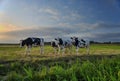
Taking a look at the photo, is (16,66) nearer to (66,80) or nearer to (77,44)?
(66,80)

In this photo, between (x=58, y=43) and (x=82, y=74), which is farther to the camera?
(x=58, y=43)

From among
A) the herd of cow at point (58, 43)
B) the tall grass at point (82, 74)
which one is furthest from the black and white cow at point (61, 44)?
the tall grass at point (82, 74)

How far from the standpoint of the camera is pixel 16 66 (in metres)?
22.6

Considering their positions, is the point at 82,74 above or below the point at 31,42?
below

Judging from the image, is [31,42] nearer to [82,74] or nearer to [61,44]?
[61,44]

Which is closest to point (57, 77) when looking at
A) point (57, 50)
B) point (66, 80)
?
point (66, 80)

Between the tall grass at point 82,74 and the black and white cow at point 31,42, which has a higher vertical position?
the black and white cow at point 31,42

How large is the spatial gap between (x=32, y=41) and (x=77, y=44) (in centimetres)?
572

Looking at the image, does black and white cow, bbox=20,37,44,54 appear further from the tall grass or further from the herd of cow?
the tall grass

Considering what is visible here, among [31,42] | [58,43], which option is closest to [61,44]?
[58,43]

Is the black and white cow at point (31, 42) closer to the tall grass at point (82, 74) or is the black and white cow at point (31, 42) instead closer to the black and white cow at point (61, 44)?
the black and white cow at point (61, 44)

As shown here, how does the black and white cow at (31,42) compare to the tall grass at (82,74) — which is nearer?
the tall grass at (82,74)

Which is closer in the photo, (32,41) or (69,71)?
(69,71)

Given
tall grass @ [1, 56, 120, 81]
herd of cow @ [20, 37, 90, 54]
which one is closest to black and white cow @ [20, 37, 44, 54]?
herd of cow @ [20, 37, 90, 54]
